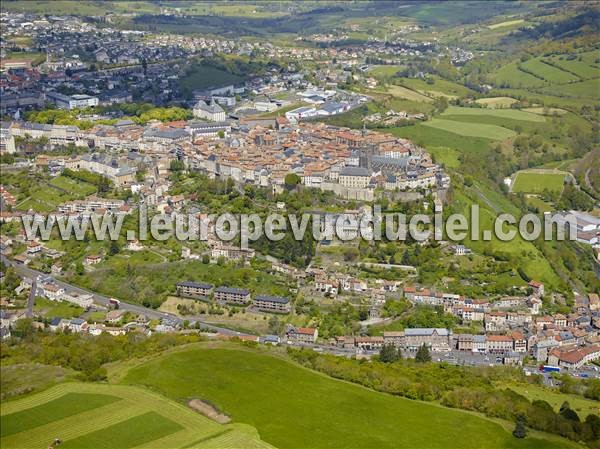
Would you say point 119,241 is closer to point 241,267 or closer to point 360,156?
point 241,267

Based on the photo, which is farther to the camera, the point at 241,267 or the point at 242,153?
the point at 242,153

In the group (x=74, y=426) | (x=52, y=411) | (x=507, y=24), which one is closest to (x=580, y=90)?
(x=507, y=24)

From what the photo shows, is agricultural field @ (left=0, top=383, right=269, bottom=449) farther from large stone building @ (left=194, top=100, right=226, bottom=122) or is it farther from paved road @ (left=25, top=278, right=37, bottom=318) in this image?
large stone building @ (left=194, top=100, right=226, bottom=122)

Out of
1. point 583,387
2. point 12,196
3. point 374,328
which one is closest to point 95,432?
point 374,328

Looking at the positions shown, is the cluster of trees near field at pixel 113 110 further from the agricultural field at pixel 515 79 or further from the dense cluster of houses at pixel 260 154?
the agricultural field at pixel 515 79

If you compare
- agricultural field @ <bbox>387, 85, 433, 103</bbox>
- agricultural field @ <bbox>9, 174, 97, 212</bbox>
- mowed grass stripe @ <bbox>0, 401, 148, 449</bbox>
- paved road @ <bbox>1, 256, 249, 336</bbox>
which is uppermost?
agricultural field @ <bbox>387, 85, 433, 103</bbox>

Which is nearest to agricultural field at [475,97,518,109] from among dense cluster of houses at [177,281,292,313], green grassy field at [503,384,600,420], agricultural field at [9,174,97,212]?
agricultural field at [9,174,97,212]
